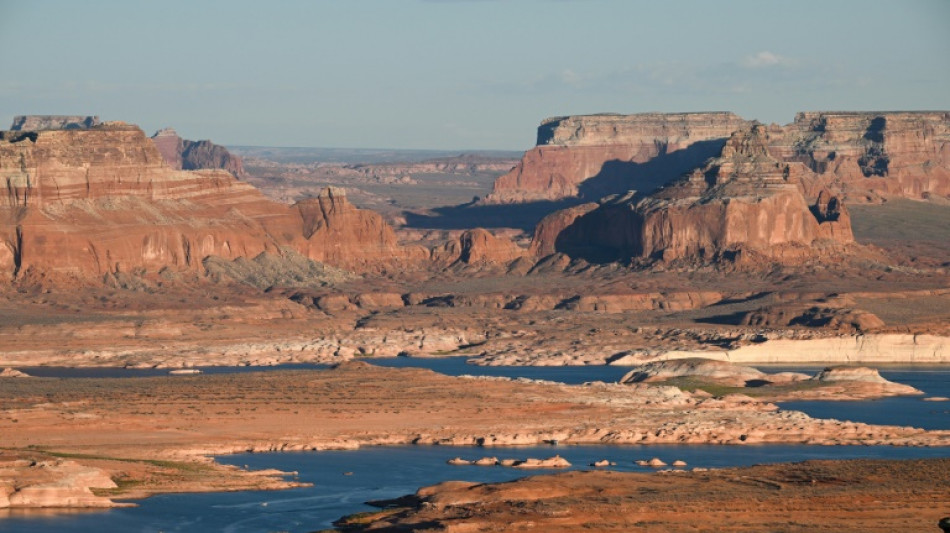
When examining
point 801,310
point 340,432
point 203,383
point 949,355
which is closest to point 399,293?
point 801,310

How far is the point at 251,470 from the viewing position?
9394 cm

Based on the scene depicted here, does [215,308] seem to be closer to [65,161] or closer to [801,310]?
[65,161]

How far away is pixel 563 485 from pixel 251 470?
17176 millimetres

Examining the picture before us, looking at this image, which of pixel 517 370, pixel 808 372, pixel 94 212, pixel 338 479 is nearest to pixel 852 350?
pixel 808 372

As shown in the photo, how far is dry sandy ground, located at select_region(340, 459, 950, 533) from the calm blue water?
3916mm

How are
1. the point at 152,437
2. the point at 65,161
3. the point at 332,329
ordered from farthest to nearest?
1. the point at 65,161
2. the point at 332,329
3. the point at 152,437

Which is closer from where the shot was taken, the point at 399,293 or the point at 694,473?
the point at 694,473

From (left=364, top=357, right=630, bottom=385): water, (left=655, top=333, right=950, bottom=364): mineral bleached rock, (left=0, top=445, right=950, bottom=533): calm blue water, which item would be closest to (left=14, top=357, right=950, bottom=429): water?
(left=364, top=357, right=630, bottom=385): water

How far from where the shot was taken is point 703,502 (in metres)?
76.5

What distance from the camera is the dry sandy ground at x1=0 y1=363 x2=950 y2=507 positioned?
96438 mm

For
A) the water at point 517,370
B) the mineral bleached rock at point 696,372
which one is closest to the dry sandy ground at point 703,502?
the mineral bleached rock at point 696,372

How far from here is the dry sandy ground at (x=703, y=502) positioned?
73500 millimetres

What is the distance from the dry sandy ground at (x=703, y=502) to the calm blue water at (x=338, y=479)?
3.92 m

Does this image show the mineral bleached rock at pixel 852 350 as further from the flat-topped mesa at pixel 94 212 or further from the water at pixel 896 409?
the flat-topped mesa at pixel 94 212
